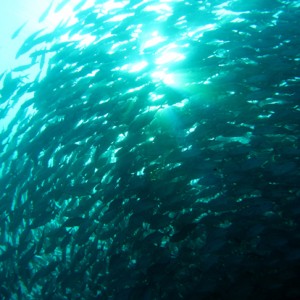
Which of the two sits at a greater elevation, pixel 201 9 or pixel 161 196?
pixel 201 9

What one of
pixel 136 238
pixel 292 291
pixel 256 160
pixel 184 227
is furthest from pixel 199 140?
pixel 292 291

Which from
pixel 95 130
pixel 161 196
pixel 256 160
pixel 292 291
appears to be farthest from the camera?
pixel 292 291

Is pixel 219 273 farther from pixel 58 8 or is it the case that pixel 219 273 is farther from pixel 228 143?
pixel 58 8

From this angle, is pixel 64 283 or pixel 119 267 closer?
pixel 119 267

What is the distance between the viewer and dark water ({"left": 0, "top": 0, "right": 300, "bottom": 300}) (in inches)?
203

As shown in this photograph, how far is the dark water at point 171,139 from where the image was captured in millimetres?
5168

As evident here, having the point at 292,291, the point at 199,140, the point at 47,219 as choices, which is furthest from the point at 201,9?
the point at 292,291

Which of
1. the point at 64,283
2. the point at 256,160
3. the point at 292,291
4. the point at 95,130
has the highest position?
the point at 95,130

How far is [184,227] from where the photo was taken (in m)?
4.83

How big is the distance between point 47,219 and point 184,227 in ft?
8.16

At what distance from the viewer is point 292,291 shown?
597 cm

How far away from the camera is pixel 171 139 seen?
539 centimetres

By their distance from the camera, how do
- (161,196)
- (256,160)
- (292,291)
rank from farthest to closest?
(292,291) → (161,196) → (256,160)

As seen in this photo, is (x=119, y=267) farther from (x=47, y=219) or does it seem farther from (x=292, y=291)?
(x=292, y=291)
